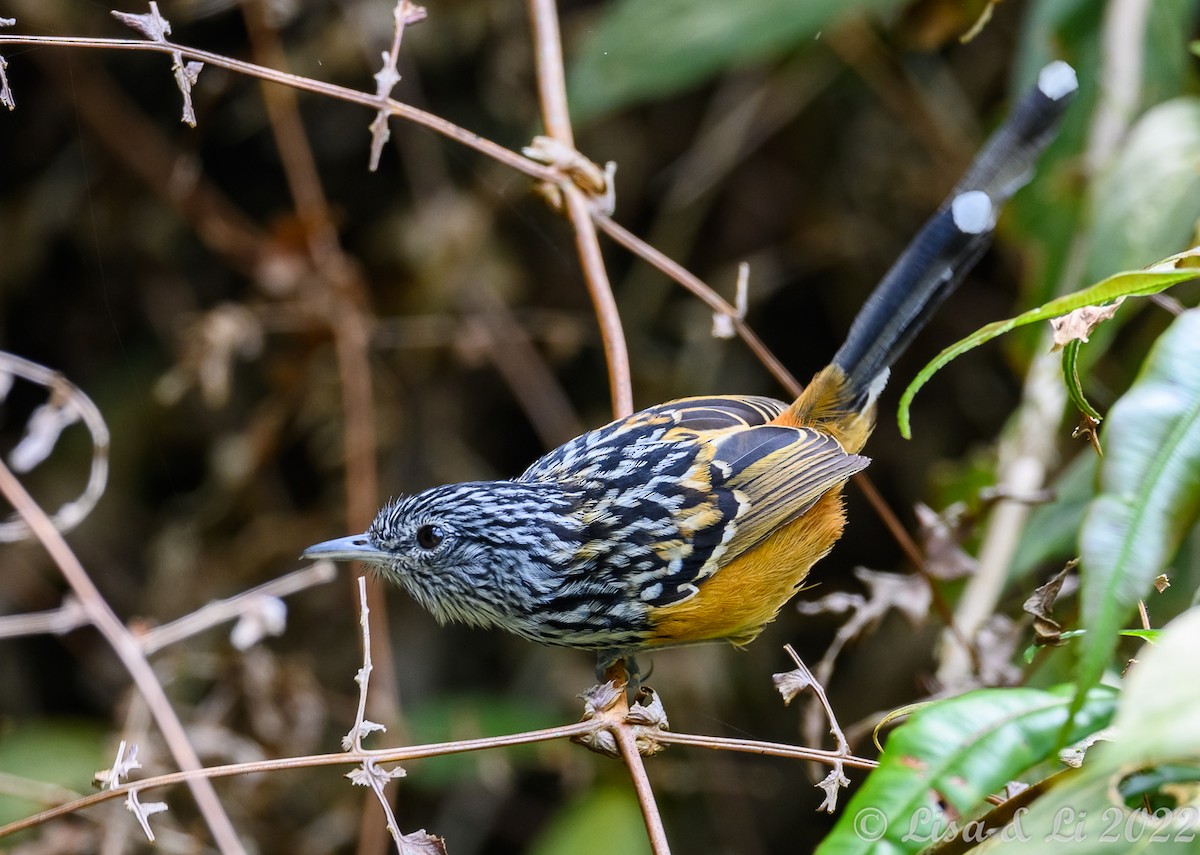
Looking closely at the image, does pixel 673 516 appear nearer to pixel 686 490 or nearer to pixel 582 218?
pixel 686 490

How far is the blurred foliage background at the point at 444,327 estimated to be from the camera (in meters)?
4.84

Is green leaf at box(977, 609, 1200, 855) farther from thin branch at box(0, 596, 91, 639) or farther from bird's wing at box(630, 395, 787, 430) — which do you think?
thin branch at box(0, 596, 91, 639)

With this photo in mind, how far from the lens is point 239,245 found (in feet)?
15.4

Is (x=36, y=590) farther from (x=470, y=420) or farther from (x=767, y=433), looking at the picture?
(x=767, y=433)

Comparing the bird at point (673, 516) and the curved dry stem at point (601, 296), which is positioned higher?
the curved dry stem at point (601, 296)

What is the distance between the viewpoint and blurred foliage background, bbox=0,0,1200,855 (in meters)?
4.84

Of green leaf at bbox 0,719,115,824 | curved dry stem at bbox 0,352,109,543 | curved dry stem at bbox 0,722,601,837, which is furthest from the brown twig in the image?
green leaf at bbox 0,719,115,824

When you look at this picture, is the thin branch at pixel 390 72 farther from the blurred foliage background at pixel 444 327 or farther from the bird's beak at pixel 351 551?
the blurred foliage background at pixel 444 327

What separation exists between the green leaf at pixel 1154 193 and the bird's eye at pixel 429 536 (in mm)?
1790

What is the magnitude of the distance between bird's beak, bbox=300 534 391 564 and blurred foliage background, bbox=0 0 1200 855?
1.61 meters

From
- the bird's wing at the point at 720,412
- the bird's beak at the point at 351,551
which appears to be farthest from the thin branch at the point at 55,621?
the bird's wing at the point at 720,412

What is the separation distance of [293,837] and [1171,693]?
4.19 metres

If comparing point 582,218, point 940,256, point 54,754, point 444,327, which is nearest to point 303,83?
point 582,218

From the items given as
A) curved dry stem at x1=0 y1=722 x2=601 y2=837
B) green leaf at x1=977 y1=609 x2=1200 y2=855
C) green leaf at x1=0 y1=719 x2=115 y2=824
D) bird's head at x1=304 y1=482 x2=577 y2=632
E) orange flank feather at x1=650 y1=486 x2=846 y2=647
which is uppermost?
green leaf at x1=0 y1=719 x2=115 y2=824
